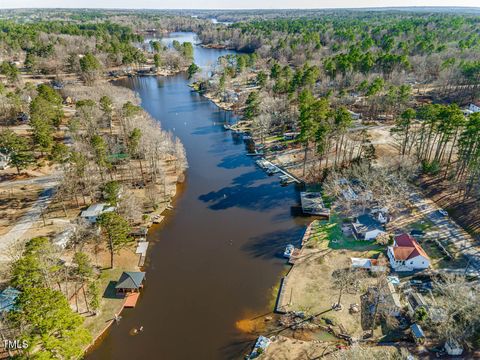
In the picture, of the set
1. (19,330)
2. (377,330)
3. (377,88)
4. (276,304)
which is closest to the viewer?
(19,330)

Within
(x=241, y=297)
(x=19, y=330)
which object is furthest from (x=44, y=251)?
(x=241, y=297)

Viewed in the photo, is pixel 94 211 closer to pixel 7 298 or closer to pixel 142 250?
pixel 142 250

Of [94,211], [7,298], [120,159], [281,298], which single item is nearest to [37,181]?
[120,159]

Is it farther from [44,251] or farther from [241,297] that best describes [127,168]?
[241,297]

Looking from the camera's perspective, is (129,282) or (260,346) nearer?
(260,346)

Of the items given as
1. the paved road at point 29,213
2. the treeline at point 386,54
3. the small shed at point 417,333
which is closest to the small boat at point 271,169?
the small shed at point 417,333

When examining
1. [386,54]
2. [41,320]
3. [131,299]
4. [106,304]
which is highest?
[386,54]

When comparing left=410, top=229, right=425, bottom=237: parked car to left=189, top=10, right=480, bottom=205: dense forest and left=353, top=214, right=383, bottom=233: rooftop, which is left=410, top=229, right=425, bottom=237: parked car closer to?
left=353, top=214, right=383, bottom=233: rooftop
